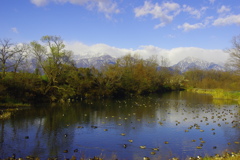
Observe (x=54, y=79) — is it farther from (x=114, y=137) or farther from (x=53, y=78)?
(x=114, y=137)

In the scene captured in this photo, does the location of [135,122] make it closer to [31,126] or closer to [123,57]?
[31,126]

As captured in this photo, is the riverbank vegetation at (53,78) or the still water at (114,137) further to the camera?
the riverbank vegetation at (53,78)

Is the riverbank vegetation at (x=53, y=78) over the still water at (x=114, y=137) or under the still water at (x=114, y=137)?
over

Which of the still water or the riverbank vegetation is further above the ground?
the riverbank vegetation

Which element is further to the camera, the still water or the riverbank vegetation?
the riverbank vegetation

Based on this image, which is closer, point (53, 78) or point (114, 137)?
point (114, 137)

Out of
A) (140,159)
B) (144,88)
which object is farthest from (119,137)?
(144,88)

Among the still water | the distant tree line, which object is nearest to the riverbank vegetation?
the distant tree line

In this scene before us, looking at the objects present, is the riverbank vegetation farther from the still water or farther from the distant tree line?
the still water

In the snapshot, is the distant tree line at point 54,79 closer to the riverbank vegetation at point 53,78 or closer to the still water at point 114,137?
the riverbank vegetation at point 53,78

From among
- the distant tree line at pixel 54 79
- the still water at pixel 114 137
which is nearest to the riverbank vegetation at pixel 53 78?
the distant tree line at pixel 54 79

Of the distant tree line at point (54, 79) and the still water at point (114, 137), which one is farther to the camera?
the distant tree line at point (54, 79)

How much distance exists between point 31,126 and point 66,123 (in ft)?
11.5

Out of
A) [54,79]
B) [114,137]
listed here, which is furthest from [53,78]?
[114,137]
